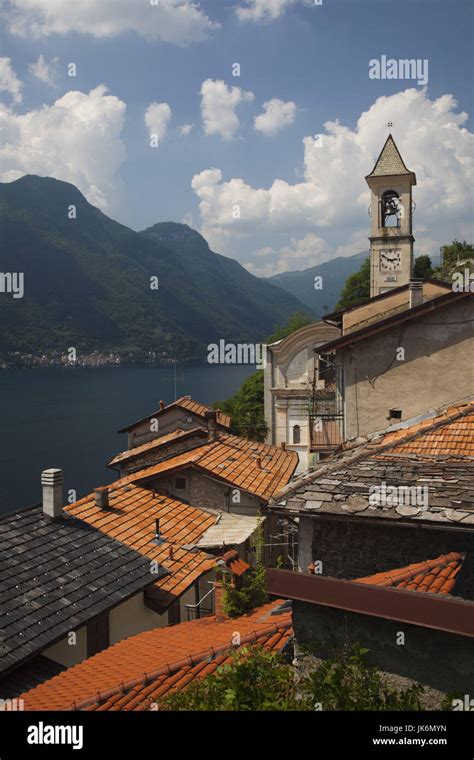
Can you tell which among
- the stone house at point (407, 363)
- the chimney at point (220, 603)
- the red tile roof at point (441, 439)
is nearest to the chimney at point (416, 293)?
the stone house at point (407, 363)

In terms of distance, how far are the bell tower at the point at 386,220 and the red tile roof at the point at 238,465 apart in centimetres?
868

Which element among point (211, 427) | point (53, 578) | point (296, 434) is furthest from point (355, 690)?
point (296, 434)

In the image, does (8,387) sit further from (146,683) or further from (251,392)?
(146,683)

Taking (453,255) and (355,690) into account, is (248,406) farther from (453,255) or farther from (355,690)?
(355,690)

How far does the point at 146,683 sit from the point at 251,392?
5685cm

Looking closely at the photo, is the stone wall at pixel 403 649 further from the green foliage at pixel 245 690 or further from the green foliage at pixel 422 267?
the green foliage at pixel 422 267

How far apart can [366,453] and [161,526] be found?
10.6m

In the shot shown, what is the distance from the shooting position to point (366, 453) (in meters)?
7.86

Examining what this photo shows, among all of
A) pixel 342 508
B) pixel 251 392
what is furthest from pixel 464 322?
pixel 251 392

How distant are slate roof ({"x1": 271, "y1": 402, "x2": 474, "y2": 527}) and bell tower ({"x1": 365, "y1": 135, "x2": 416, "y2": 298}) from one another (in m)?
18.9

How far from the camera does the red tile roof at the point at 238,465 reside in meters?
19.0

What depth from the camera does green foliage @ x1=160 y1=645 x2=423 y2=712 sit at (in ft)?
14.5

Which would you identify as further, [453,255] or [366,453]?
[453,255]
